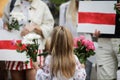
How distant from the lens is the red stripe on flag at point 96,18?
21.6 ft

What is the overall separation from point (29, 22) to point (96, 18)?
984 mm

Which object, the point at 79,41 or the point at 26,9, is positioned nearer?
the point at 79,41

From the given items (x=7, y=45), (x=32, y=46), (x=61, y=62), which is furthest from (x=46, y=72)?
(x=7, y=45)

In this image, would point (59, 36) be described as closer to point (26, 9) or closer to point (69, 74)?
point (69, 74)

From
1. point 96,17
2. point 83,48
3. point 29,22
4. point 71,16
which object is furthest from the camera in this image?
point 71,16

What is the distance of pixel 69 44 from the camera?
16.5ft

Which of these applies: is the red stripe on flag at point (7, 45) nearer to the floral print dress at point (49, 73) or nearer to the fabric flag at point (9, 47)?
the fabric flag at point (9, 47)

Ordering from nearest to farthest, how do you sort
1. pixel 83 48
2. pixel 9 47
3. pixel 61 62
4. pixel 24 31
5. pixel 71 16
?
pixel 61 62, pixel 83 48, pixel 24 31, pixel 9 47, pixel 71 16

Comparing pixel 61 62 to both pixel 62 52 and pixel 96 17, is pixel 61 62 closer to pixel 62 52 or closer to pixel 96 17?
pixel 62 52

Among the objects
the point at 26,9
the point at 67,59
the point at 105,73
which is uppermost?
the point at 26,9

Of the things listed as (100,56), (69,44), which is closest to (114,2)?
(100,56)

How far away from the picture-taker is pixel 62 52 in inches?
198

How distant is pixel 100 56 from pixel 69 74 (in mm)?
2051

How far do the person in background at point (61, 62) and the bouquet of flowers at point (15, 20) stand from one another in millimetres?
1336
